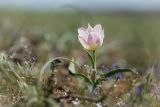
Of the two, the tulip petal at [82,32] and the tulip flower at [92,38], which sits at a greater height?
the tulip petal at [82,32]

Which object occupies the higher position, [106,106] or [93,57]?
[93,57]

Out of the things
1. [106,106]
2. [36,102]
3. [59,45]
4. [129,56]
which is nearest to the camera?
[36,102]

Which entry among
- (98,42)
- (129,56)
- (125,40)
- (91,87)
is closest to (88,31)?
(98,42)

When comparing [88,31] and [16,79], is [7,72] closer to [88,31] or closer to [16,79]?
[16,79]

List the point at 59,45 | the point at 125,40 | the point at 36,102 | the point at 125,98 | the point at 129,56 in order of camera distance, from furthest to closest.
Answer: the point at 125,40 < the point at 129,56 < the point at 59,45 < the point at 125,98 < the point at 36,102

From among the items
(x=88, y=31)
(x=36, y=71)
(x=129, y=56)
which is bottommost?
(x=129, y=56)

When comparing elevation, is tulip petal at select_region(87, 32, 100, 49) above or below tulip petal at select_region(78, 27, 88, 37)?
below

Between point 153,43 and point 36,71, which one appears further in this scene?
point 153,43

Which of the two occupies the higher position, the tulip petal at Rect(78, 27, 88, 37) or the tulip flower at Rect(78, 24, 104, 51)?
the tulip petal at Rect(78, 27, 88, 37)

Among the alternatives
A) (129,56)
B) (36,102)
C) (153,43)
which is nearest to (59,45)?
(129,56)

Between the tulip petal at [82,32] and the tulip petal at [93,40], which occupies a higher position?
the tulip petal at [82,32]
